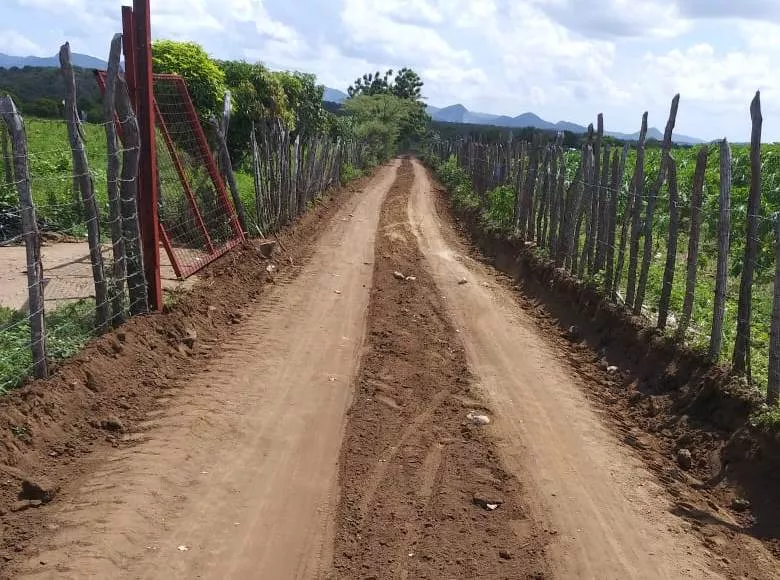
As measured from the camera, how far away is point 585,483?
4.96 m

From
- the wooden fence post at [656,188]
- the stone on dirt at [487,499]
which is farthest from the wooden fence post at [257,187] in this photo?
the stone on dirt at [487,499]

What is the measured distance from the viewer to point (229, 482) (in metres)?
4.63

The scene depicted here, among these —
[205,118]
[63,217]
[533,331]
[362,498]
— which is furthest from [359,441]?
[205,118]

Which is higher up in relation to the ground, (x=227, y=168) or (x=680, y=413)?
(x=227, y=168)

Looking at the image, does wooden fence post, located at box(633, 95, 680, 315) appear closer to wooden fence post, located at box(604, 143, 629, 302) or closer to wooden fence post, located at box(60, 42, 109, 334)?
wooden fence post, located at box(604, 143, 629, 302)

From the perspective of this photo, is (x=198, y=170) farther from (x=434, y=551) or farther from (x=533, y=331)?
(x=434, y=551)

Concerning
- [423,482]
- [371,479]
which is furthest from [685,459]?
[371,479]

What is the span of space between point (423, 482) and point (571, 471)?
1138 millimetres

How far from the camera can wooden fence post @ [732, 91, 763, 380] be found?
5.89m

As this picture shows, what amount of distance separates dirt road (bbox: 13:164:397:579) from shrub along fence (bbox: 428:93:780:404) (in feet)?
11.1

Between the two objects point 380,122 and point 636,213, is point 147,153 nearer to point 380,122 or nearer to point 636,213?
point 636,213

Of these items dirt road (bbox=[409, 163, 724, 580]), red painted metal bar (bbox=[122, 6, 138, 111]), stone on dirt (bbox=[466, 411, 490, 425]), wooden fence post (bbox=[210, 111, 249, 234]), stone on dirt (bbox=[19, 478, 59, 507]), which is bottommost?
dirt road (bbox=[409, 163, 724, 580])

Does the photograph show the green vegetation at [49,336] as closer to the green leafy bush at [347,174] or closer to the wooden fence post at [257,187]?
the wooden fence post at [257,187]

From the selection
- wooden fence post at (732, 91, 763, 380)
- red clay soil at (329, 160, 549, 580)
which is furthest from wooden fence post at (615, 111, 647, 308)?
red clay soil at (329, 160, 549, 580)
